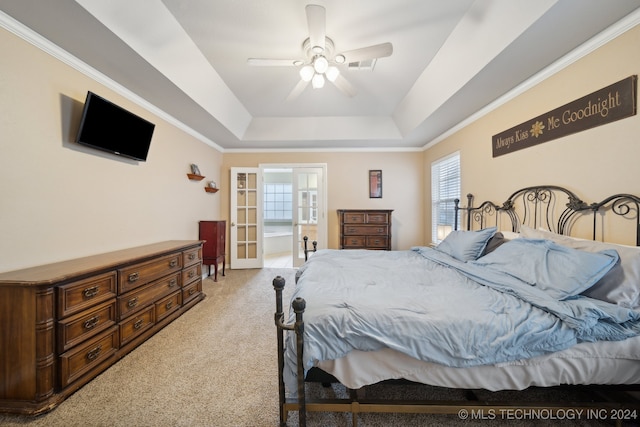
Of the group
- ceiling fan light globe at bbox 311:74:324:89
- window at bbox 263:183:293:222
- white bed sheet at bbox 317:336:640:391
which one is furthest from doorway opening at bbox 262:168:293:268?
white bed sheet at bbox 317:336:640:391

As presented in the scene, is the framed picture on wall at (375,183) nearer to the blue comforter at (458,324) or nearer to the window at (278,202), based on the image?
the blue comforter at (458,324)

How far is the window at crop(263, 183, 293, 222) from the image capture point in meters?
8.43

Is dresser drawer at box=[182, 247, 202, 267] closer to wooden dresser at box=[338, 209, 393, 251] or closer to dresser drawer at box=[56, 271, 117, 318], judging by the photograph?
dresser drawer at box=[56, 271, 117, 318]

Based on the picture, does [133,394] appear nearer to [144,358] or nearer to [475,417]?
[144,358]

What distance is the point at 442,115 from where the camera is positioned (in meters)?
3.23

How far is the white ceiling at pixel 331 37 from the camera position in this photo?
5.40 ft

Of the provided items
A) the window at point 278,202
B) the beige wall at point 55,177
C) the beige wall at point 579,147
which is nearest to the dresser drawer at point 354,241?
the beige wall at point 579,147

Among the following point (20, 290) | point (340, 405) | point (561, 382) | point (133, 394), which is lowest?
point (133, 394)

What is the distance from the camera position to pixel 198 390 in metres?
1.62

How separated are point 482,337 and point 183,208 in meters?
3.84

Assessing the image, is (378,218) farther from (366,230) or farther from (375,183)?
(375,183)

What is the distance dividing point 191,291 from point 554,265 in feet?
11.7

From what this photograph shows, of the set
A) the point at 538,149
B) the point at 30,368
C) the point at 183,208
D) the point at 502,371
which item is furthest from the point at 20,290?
the point at 538,149

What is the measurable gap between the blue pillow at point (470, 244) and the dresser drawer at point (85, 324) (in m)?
3.14
